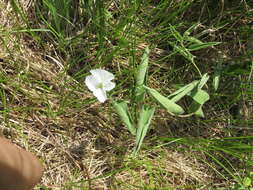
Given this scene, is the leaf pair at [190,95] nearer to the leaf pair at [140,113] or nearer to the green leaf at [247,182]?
the leaf pair at [140,113]

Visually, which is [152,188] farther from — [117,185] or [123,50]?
[123,50]

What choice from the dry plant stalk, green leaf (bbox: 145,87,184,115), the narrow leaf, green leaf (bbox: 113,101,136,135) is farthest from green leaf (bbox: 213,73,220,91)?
the dry plant stalk

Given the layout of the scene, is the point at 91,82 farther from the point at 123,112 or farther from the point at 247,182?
the point at 247,182

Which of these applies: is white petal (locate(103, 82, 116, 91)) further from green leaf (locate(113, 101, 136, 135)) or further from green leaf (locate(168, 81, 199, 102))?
green leaf (locate(168, 81, 199, 102))

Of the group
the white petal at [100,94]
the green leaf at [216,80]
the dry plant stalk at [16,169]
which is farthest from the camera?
the green leaf at [216,80]

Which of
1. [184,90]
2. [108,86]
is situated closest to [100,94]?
[108,86]

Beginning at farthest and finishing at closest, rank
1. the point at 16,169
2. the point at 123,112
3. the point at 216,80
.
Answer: the point at 216,80 < the point at 123,112 < the point at 16,169

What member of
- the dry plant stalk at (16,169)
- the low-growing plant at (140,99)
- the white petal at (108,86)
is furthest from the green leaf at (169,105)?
the dry plant stalk at (16,169)
